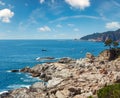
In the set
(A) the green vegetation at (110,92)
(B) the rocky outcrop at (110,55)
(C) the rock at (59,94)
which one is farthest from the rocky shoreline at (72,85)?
(B) the rocky outcrop at (110,55)

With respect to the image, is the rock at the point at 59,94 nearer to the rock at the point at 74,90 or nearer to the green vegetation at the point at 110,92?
the rock at the point at 74,90

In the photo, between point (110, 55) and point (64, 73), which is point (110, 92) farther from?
point (110, 55)

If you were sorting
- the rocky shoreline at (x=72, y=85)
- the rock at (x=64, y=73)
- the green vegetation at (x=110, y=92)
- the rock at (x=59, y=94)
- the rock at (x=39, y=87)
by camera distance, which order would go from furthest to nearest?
the rock at (x=64, y=73) → the rock at (x=39, y=87) → the rocky shoreline at (x=72, y=85) → the rock at (x=59, y=94) → the green vegetation at (x=110, y=92)

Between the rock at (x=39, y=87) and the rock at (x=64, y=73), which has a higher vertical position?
the rock at (x=64, y=73)

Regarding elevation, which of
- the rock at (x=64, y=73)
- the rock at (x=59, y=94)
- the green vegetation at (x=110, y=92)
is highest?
the green vegetation at (x=110, y=92)

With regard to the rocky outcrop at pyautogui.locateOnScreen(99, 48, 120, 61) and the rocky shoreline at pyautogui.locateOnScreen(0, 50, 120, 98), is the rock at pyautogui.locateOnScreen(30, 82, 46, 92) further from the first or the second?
the rocky outcrop at pyautogui.locateOnScreen(99, 48, 120, 61)

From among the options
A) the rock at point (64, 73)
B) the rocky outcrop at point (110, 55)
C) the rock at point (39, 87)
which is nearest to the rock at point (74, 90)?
the rock at point (39, 87)

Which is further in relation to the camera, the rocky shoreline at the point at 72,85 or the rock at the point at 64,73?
the rock at the point at 64,73

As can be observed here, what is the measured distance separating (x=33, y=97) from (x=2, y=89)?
30.6 meters

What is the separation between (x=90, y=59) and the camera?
144 meters

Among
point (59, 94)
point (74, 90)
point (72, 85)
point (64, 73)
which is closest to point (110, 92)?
point (59, 94)

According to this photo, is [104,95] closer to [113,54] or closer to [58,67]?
[58,67]

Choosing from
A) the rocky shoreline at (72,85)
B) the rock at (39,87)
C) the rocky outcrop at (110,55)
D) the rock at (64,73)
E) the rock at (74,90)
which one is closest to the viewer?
the rocky shoreline at (72,85)

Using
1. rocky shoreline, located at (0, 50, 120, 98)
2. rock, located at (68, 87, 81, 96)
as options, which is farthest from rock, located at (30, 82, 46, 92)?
rock, located at (68, 87, 81, 96)
